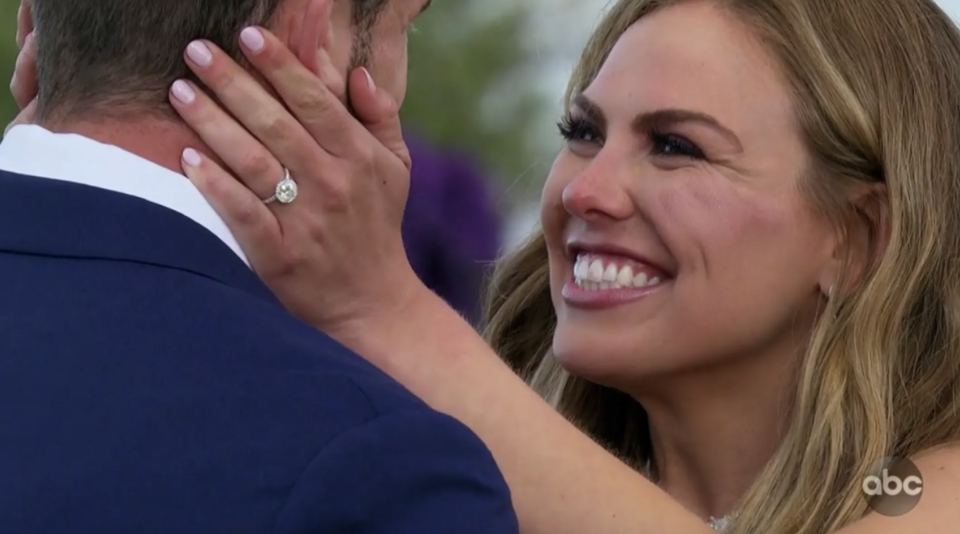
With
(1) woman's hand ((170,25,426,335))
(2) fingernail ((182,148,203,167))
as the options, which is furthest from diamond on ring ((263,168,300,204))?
(2) fingernail ((182,148,203,167))

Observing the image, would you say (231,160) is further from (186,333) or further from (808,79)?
(808,79)

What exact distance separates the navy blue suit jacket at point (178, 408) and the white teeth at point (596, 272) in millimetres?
1028

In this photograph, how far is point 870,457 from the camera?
2355 mm

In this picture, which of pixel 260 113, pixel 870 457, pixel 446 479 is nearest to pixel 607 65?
pixel 870 457

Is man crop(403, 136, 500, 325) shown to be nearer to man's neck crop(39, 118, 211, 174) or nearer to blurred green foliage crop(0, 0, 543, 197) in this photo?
man's neck crop(39, 118, 211, 174)

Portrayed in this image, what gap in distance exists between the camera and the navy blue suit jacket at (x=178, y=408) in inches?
55.7

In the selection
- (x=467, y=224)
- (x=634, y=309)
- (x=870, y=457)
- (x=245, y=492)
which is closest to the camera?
(x=245, y=492)

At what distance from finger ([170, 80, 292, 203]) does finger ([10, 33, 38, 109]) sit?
45 centimetres

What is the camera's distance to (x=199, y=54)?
1604mm

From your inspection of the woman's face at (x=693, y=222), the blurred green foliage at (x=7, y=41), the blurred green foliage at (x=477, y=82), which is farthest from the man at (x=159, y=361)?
the blurred green foliage at (x=477, y=82)

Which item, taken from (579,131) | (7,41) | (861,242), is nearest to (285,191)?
(579,131)

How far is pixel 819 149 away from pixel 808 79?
0.44 feet

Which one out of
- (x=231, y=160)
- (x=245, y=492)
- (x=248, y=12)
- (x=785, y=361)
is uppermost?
(x=248, y=12)

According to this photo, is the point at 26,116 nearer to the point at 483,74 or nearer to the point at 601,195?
the point at 601,195
